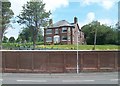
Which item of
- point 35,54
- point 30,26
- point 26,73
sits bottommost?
point 26,73

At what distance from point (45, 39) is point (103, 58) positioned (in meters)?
50.5

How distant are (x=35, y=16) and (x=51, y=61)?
97.4ft

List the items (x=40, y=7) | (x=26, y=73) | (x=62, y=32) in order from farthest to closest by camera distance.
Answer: (x=62, y=32) < (x=40, y=7) < (x=26, y=73)

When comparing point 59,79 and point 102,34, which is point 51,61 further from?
point 102,34

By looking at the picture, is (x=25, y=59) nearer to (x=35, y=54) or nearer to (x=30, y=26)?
(x=35, y=54)

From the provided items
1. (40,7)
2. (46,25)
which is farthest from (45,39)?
(40,7)

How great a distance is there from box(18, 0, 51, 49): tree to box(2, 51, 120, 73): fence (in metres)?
27.9

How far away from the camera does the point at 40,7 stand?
5488 cm

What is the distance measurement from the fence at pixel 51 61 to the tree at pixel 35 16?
27927mm

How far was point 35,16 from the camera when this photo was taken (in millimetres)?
55250

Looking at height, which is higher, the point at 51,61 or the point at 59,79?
the point at 51,61

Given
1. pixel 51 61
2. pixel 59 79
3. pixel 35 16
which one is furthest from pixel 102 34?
pixel 59 79

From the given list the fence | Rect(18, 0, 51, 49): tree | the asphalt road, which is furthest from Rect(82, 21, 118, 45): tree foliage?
the asphalt road

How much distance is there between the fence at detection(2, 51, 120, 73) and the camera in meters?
26.4
